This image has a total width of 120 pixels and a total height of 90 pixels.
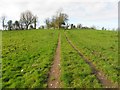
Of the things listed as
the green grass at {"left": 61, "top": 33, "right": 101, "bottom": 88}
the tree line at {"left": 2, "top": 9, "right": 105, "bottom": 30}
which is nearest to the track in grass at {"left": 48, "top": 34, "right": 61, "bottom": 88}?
the green grass at {"left": 61, "top": 33, "right": 101, "bottom": 88}

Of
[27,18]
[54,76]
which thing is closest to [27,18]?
[27,18]

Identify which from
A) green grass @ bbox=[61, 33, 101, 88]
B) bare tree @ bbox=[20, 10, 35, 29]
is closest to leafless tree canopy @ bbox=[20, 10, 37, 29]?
bare tree @ bbox=[20, 10, 35, 29]

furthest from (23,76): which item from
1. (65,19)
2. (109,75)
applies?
(65,19)

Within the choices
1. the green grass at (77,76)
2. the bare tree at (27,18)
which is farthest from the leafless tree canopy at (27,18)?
the green grass at (77,76)

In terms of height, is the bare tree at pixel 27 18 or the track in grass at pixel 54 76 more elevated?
the bare tree at pixel 27 18

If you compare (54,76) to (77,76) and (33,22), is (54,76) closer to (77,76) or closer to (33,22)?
(77,76)

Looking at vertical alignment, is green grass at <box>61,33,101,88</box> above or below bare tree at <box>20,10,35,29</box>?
below

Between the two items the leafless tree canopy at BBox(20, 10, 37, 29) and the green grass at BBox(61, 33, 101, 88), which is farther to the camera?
the leafless tree canopy at BBox(20, 10, 37, 29)

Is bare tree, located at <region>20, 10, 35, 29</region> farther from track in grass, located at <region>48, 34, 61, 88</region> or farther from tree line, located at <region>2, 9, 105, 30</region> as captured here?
track in grass, located at <region>48, 34, 61, 88</region>

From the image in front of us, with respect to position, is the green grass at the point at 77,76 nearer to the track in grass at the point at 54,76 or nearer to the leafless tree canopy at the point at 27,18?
the track in grass at the point at 54,76

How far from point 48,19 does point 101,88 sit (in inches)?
5042

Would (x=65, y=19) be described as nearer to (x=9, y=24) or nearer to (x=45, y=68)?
(x=9, y=24)

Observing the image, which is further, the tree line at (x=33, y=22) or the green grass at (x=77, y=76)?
the tree line at (x=33, y=22)

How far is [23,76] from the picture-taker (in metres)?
18.4
